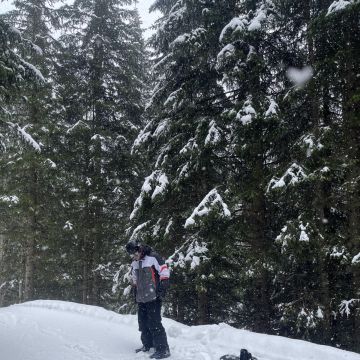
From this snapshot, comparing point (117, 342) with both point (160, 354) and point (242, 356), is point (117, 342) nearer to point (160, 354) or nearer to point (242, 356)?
point (160, 354)

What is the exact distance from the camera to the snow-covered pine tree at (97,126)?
1816 cm

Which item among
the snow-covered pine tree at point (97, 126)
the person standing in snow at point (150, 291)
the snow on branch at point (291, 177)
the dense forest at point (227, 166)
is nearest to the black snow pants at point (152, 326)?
the person standing in snow at point (150, 291)

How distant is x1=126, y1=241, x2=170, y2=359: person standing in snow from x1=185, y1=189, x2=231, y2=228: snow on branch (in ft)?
10.7

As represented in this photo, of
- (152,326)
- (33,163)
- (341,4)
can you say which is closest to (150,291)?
(152,326)

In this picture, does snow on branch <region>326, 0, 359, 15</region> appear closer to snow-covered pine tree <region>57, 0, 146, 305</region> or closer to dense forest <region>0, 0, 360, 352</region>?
dense forest <region>0, 0, 360, 352</region>

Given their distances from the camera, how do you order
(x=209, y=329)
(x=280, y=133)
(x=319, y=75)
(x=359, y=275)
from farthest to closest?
(x=280, y=133) < (x=319, y=75) < (x=359, y=275) < (x=209, y=329)

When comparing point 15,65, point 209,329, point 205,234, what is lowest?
point 209,329

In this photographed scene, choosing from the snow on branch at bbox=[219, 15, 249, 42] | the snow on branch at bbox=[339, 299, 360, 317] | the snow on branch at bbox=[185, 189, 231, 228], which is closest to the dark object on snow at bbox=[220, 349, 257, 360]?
the snow on branch at bbox=[339, 299, 360, 317]

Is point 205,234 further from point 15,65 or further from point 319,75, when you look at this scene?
point 15,65

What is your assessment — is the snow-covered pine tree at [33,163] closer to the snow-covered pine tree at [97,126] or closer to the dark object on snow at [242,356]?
the snow-covered pine tree at [97,126]

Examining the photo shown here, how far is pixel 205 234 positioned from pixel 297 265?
8.78ft

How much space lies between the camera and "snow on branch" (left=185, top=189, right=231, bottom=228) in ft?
33.2

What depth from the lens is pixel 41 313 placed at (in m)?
10.7

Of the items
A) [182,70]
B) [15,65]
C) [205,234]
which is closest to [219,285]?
[205,234]
